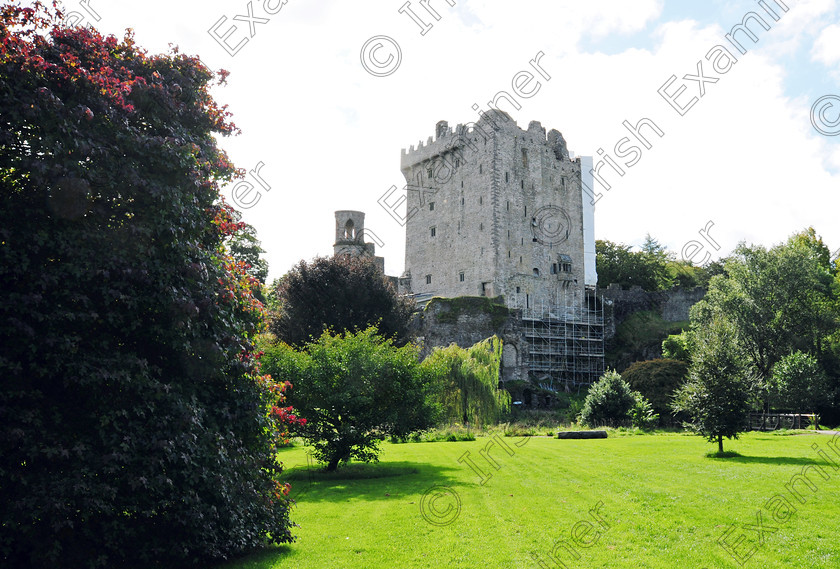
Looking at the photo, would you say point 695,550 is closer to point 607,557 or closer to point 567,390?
point 607,557

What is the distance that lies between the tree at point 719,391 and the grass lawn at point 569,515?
122 centimetres

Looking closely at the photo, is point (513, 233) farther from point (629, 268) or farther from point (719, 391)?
point (719, 391)

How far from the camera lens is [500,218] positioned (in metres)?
53.7

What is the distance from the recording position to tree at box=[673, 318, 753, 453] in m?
18.7

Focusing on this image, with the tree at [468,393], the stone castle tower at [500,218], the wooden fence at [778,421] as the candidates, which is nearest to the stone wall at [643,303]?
the stone castle tower at [500,218]

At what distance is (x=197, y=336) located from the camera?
795cm

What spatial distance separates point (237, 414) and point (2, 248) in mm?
3366

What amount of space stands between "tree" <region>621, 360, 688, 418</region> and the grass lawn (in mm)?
15119

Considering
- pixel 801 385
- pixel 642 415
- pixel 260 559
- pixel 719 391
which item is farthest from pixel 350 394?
pixel 801 385

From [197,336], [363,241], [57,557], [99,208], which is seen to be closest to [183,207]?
[99,208]

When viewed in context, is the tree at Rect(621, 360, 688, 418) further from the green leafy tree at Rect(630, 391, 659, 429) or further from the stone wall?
the stone wall

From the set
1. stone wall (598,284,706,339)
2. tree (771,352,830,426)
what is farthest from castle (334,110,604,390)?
tree (771,352,830,426)

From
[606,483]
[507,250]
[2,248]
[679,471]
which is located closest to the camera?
[2,248]

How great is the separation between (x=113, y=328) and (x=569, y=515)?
7.45m
